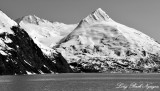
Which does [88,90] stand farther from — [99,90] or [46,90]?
[46,90]

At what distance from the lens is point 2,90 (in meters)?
155

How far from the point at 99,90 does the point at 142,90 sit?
16.8 metres

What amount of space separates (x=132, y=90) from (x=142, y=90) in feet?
13.1

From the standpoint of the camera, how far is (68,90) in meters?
159

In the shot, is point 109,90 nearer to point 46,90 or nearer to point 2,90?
point 46,90

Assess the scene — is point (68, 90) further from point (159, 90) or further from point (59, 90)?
point (159, 90)

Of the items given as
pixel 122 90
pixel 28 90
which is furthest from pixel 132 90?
pixel 28 90

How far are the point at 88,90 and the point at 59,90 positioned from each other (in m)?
11.3

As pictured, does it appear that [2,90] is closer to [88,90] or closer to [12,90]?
[12,90]

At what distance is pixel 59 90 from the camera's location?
520 ft

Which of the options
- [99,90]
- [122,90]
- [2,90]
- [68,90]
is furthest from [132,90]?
[2,90]

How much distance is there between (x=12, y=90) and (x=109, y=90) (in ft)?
121

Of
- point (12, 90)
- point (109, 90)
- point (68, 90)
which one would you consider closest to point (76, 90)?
point (68, 90)

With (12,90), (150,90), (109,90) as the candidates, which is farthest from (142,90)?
(12,90)
